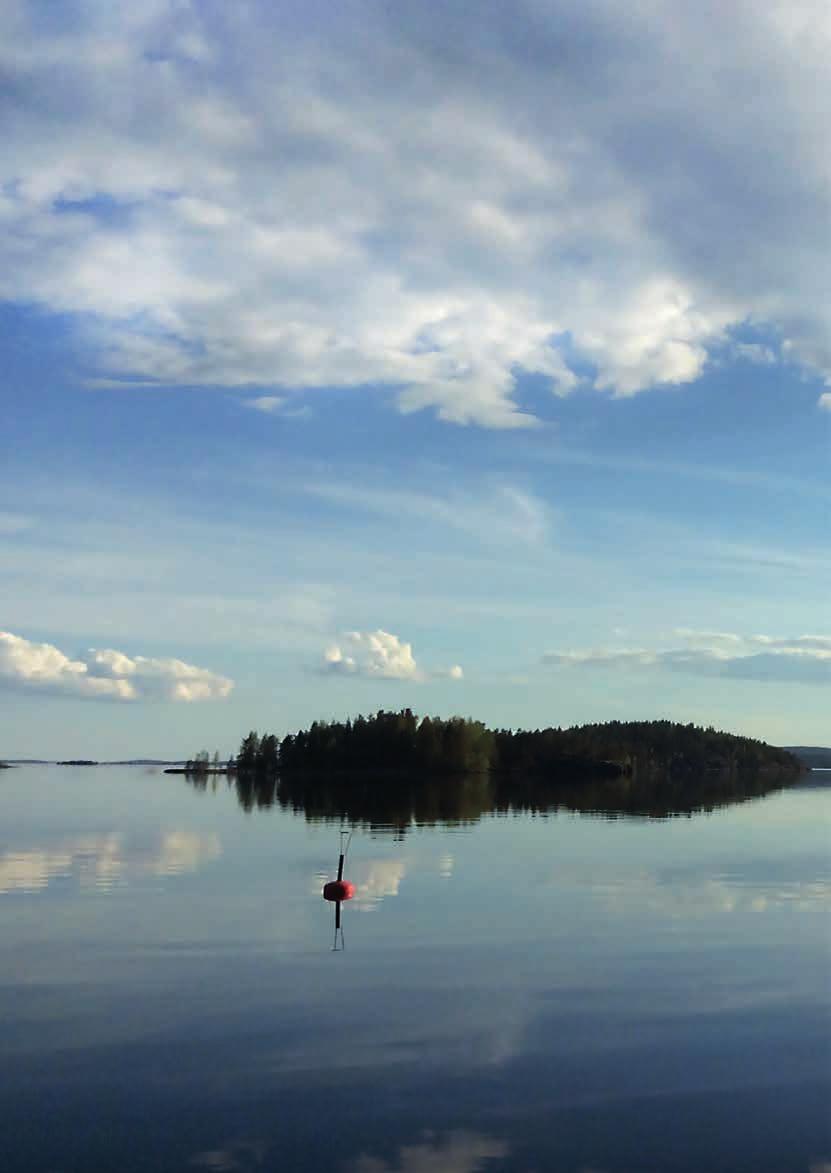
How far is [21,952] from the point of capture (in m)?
41.0

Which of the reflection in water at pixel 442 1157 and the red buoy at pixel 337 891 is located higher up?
the red buoy at pixel 337 891

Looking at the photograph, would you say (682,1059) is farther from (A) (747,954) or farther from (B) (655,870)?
(B) (655,870)

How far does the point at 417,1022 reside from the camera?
31172 mm

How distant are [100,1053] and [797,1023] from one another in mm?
20895

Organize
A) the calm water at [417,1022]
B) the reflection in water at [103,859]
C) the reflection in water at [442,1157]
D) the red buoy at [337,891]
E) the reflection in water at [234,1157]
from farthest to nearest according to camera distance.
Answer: the reflection in water at [103,859], the red buoy at [337,891], the calm water at [417,1022], the reflection in water at [442,1157], the reflection in water at [234,1157]

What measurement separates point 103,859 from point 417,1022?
50036 mm

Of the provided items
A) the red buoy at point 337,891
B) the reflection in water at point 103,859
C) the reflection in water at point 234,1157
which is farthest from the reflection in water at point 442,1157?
the reflection in water at point 103,859

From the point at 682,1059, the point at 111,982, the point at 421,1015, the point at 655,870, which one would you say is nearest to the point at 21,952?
the point at 111,982

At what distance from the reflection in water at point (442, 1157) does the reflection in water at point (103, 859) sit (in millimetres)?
42309

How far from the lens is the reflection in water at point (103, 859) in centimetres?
6347

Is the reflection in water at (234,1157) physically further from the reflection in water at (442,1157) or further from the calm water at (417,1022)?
the reflection in water at (442,1157)

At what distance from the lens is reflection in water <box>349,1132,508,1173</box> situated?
20672 millimetres

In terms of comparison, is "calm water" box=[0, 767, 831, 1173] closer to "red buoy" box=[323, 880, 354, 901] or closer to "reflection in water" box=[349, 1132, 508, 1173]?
"reflection in water" box=[349, 1132, 508, 1173]

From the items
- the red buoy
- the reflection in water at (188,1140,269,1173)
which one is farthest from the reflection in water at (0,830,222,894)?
the reflection in water at (188,1140,269,1173)
